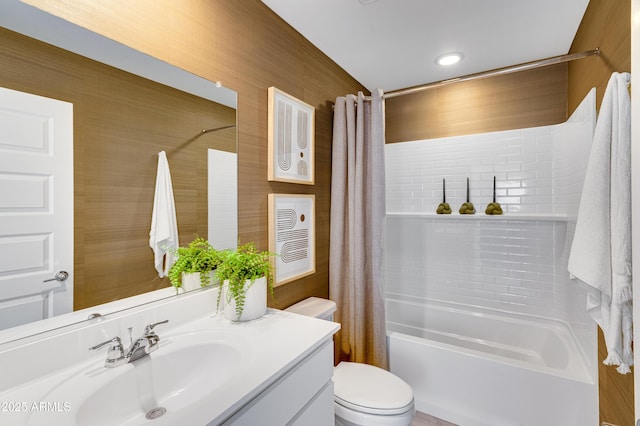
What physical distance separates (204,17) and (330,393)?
170 cm

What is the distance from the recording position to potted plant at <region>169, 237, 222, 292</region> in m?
1.24

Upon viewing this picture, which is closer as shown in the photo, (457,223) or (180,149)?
(180,149)

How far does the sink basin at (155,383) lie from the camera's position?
76cm

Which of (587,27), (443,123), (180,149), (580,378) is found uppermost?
(587,27)

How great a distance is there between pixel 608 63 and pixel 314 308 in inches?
77.1

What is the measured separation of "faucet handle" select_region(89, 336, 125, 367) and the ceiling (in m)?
1.75

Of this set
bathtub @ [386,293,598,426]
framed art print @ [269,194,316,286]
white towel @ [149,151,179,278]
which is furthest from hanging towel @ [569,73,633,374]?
white towel @ [149,151,179,278]

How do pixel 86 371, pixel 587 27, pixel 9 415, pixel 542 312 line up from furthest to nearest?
pixel 542 312
pixel 587 27
pixel 86 371
pixel 9 415

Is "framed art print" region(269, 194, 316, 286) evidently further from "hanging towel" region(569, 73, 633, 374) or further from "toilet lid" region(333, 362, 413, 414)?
"hanging towel" region(569, 73, 633, 374)

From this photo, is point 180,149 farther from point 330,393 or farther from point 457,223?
Result: point 457,223

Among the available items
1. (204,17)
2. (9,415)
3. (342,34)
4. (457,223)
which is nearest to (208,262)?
(9,415)

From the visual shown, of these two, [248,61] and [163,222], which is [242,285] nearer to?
[163,222]

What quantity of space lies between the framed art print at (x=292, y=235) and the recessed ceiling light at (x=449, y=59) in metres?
1.45

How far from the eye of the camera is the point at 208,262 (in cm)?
134
